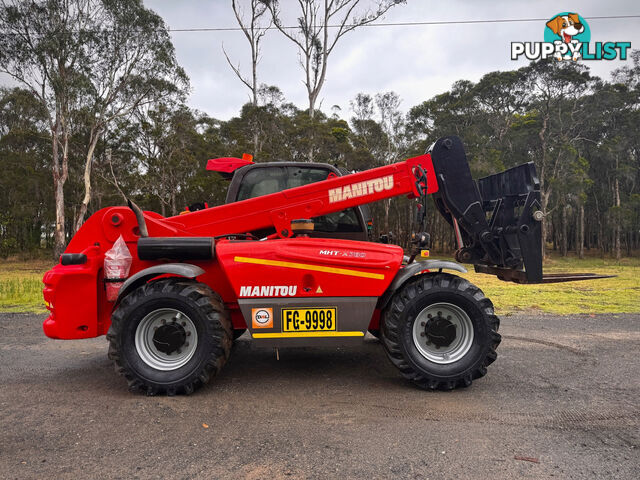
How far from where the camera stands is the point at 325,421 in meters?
3.42

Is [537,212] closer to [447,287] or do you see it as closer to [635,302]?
[447,287]

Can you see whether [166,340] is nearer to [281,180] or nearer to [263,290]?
[263,290]

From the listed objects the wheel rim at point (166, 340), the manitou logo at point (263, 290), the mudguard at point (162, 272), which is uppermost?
the mudguard at point (162, 272)

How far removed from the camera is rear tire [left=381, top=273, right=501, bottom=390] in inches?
161

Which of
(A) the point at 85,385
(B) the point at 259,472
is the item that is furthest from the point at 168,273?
(B) the point at 259,472

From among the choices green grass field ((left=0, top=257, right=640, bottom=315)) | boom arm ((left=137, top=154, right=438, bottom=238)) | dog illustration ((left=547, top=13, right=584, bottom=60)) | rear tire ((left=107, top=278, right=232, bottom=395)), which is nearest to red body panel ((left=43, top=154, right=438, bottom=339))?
boom arm ((left=137, top=154, right=438, bottom=238))

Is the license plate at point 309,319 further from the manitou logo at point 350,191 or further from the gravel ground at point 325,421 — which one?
the manitou logo at point 350,191

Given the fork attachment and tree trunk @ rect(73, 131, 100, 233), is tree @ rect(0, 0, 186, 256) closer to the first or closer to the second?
tree trunk @ rect(73, 131, 100, 233)

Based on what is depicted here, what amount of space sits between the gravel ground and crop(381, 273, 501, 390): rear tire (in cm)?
17

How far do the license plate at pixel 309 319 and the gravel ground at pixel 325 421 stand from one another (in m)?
0.58

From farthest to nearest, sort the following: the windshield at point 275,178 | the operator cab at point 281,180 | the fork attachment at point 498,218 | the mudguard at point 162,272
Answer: the windshield at point 275,178 < the operator cab at point 281,180 < the fork attachment at point 498,218 < the mudguard at point 162,272

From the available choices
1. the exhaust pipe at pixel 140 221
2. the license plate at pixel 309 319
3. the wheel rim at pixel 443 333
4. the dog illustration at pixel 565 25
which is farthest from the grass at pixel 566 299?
the dog illustration at pixel 565 25

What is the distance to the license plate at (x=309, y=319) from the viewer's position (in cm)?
408

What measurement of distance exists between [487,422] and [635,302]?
27.9 feet
